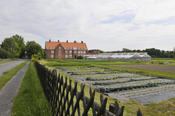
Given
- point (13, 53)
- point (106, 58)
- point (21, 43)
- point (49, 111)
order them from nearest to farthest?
point (49, 111), point (106, 58), point (13, 53), point (21, 43)

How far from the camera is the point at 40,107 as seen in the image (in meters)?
4.53

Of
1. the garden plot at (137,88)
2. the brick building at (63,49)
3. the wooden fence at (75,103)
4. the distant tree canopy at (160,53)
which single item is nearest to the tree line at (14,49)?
the brick building at (63,49)

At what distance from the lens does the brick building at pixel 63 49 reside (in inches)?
2692

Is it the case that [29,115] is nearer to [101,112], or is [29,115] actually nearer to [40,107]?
[40,107]

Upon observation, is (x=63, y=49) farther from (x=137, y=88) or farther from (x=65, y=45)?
(x=137, y=88)

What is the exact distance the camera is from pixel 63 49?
7025 centimetres

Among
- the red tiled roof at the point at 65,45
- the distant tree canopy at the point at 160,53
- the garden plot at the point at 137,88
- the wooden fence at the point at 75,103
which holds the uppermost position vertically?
the red tiled roof at the point at 65,45

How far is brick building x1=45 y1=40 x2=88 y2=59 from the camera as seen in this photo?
68.4 m

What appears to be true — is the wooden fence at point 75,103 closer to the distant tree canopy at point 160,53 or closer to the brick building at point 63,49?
the brick building at point 63,49

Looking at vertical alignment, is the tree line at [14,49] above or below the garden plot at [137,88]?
above

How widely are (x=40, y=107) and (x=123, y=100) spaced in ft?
11.5

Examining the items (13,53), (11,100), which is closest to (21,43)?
(13,53)

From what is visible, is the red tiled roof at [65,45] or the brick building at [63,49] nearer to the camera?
the brick building at [63,49]

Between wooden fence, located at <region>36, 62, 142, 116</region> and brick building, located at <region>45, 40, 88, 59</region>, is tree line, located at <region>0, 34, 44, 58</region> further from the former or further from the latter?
wooden fence, located at <region>36, 62, 142, 116</region>
